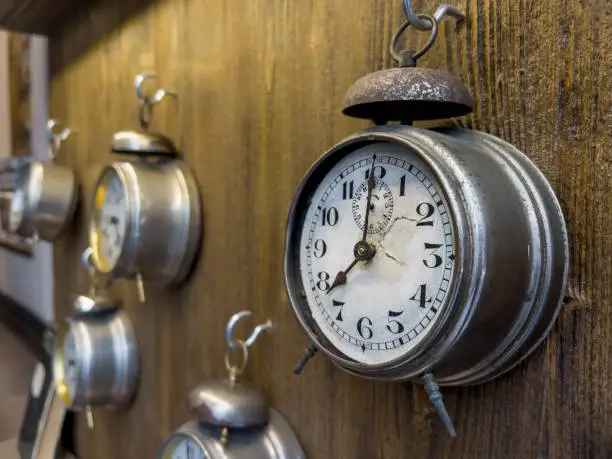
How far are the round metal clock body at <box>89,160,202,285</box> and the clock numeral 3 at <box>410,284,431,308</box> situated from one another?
0.62m

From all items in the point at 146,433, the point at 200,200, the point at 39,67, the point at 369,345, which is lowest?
the point at 146,433

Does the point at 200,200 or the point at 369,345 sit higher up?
the point at 200,200

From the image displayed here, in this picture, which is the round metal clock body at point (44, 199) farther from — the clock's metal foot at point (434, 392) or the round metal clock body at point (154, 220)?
the clock's metal foot at point (434, 392)

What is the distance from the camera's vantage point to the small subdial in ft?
1.84

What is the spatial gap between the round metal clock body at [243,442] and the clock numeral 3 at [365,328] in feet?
1.13

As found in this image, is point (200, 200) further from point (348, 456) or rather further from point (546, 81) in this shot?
point (546, 81)

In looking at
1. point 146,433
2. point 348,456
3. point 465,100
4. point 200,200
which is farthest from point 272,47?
point 146,433

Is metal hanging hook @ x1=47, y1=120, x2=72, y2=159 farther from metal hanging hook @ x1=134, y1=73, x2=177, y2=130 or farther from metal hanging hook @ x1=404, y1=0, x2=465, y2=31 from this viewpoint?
metal hanging hook @ x1=404, y1=0, x2=465, y2=31

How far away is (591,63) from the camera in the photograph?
50cm

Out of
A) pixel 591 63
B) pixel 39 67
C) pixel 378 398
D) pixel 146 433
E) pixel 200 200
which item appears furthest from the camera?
pixel 39 67

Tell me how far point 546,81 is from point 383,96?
15 cm

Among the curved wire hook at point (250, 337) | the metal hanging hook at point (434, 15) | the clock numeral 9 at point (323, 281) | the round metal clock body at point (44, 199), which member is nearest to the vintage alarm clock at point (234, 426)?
the curved wire hook at point (250, 337)

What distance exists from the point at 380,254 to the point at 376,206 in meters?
0.05

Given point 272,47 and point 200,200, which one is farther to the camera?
point 200,200
